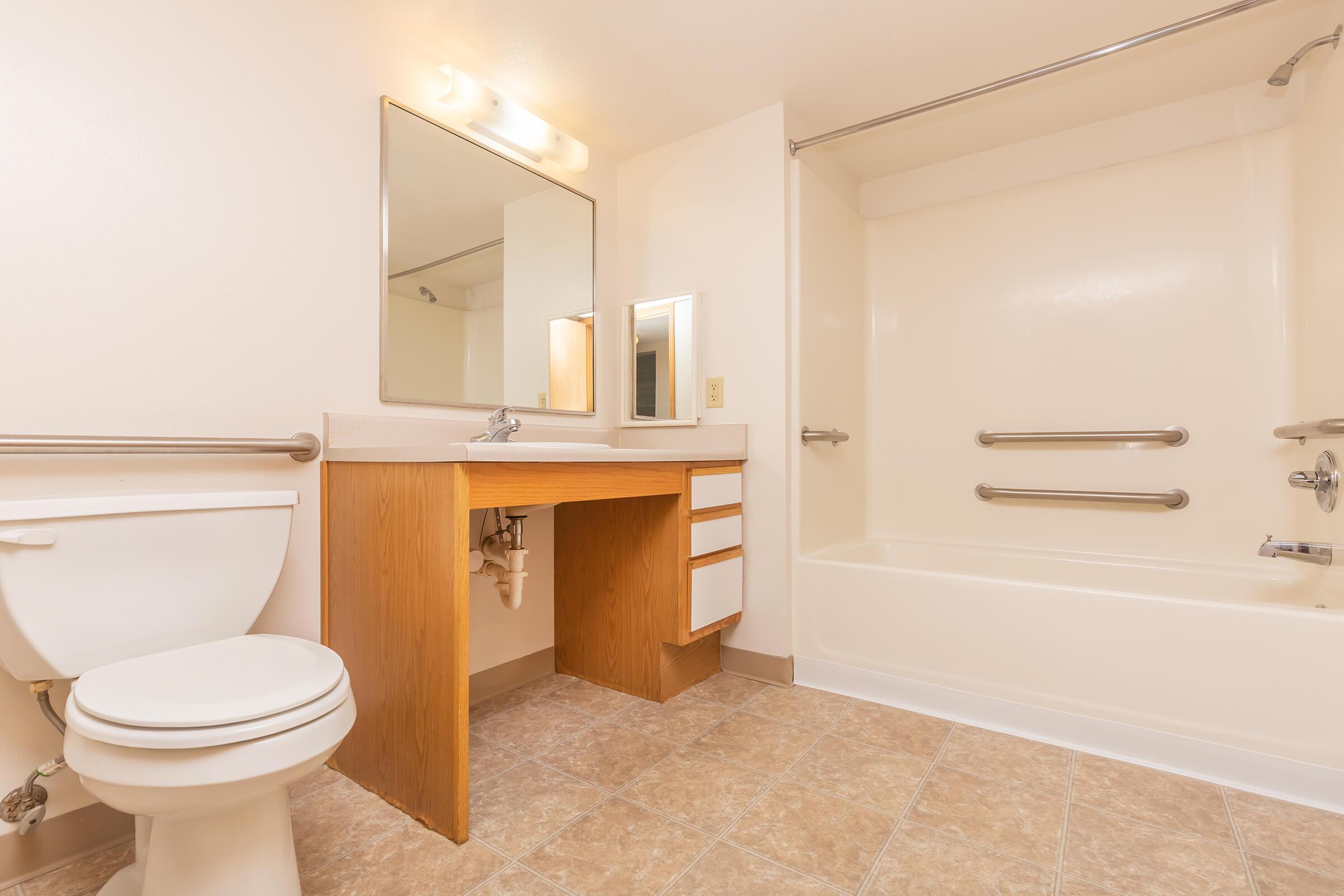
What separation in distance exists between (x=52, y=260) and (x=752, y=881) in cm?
173

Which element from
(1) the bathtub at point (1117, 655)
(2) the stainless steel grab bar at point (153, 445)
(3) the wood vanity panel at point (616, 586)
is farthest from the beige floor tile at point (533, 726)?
(2) the stainless steel grab bar at point (153, 445)

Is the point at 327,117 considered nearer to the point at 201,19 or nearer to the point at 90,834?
the point at 201,19

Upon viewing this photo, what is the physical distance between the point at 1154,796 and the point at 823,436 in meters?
1.28

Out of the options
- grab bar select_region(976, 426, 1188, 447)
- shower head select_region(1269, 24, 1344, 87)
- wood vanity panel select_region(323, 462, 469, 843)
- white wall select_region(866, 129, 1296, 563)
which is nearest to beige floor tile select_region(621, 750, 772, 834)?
wood vanity panel select_region(323, 462, 469, 843)

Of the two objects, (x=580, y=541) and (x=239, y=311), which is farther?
(x=580, y=541)

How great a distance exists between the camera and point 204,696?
33.7 inches

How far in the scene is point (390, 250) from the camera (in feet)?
5.32

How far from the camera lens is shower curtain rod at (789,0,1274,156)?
141cm

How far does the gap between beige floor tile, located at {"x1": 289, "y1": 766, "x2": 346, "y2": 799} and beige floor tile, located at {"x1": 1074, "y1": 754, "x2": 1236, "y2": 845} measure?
1.74 meters

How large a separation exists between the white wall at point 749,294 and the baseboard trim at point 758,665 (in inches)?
1.0

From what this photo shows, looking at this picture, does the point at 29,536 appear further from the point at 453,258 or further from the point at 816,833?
the point at 816,833

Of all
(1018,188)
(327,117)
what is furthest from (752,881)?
(1018,188)

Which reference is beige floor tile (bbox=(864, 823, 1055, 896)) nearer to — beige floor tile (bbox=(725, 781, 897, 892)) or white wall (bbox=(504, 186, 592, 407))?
beige floor tile (bbox=(725, 781, 897, 892))

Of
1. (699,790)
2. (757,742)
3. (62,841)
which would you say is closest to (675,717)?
(757,742)
